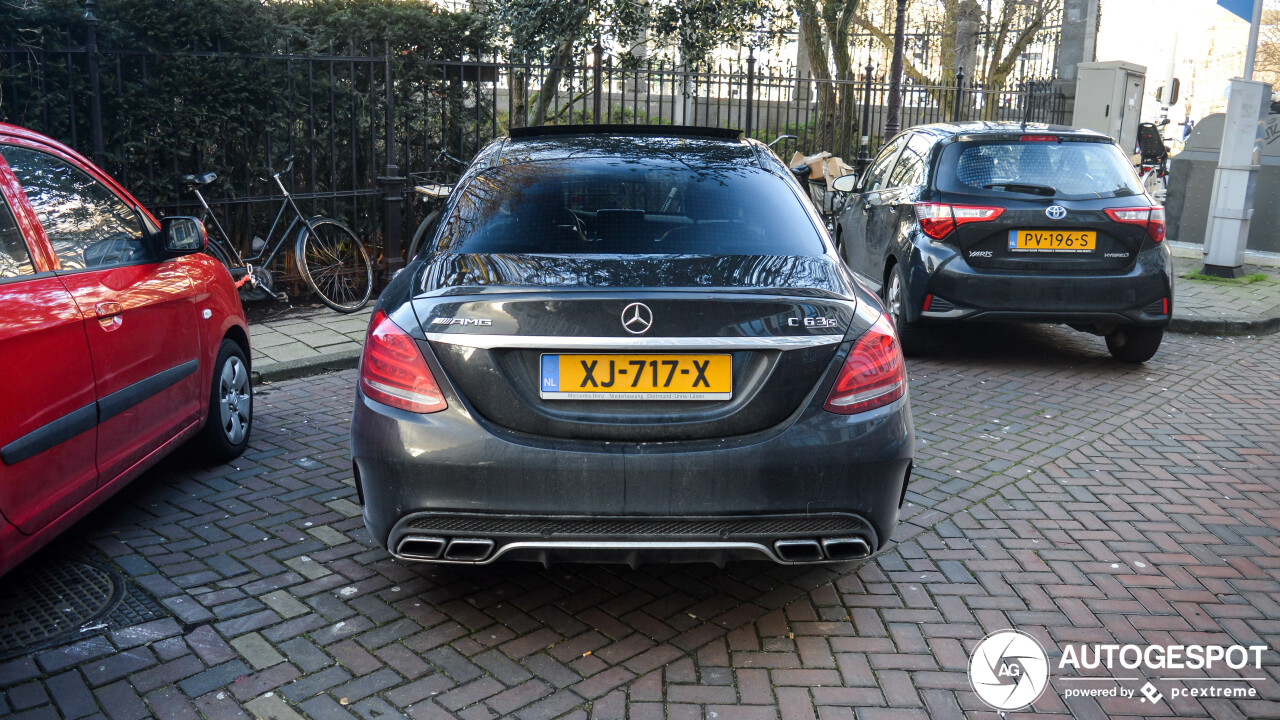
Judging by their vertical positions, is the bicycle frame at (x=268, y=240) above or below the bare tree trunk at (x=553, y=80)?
below

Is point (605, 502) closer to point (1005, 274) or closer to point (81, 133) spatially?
point (1005, 274)

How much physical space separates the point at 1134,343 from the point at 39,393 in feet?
22.2

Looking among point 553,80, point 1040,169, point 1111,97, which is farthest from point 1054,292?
point 1111,97

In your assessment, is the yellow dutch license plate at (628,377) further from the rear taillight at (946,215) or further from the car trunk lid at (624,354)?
the rear taillight at (946,215)

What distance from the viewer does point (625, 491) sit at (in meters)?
3.08

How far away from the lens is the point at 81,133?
25.2ft

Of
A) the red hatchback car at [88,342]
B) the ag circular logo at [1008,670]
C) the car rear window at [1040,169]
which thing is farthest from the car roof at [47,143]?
the car rear window at [1040,169]

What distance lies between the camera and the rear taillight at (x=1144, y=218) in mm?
6957

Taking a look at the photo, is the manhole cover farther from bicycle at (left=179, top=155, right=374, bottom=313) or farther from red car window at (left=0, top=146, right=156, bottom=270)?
bicycle at (left=179, top=155, right=374, bottom=313)

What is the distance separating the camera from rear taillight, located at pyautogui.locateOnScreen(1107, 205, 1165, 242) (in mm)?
6957

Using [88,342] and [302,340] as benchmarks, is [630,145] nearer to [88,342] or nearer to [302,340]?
[88,342]

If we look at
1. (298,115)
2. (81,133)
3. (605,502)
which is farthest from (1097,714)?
(298,115)

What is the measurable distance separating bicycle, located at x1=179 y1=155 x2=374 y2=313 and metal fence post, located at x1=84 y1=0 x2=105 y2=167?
65 centimetres

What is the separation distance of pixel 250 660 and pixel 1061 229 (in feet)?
18.7
